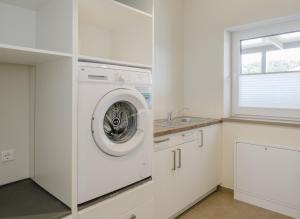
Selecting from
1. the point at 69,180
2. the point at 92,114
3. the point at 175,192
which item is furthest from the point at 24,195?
the point at 175,192

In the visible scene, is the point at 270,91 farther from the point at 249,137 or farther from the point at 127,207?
the point at 127,207

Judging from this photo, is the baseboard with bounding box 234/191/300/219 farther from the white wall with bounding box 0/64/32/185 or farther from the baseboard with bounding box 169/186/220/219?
the white wall with bounding box 0/64/32/185

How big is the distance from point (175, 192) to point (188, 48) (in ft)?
6.38

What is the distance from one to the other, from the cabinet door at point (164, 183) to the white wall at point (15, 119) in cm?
103

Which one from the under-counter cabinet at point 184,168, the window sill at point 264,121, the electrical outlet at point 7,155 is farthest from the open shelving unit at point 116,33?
the window sill at point 264,121

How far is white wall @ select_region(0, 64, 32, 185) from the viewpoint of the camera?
162 centimetres

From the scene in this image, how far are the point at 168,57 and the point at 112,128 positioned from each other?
1.68 m

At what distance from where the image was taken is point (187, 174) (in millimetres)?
2346

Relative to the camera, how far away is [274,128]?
2.49m

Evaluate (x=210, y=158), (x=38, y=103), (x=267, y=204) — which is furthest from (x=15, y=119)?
(x=267, y=204)

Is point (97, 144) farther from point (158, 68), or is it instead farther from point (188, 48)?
point (188, 48)

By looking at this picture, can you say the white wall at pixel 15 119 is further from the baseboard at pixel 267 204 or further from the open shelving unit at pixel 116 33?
the baseboard at pixel 267 204

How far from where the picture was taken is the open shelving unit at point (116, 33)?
1.66 m

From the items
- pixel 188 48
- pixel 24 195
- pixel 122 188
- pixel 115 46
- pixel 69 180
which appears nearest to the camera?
pixel 69 180
